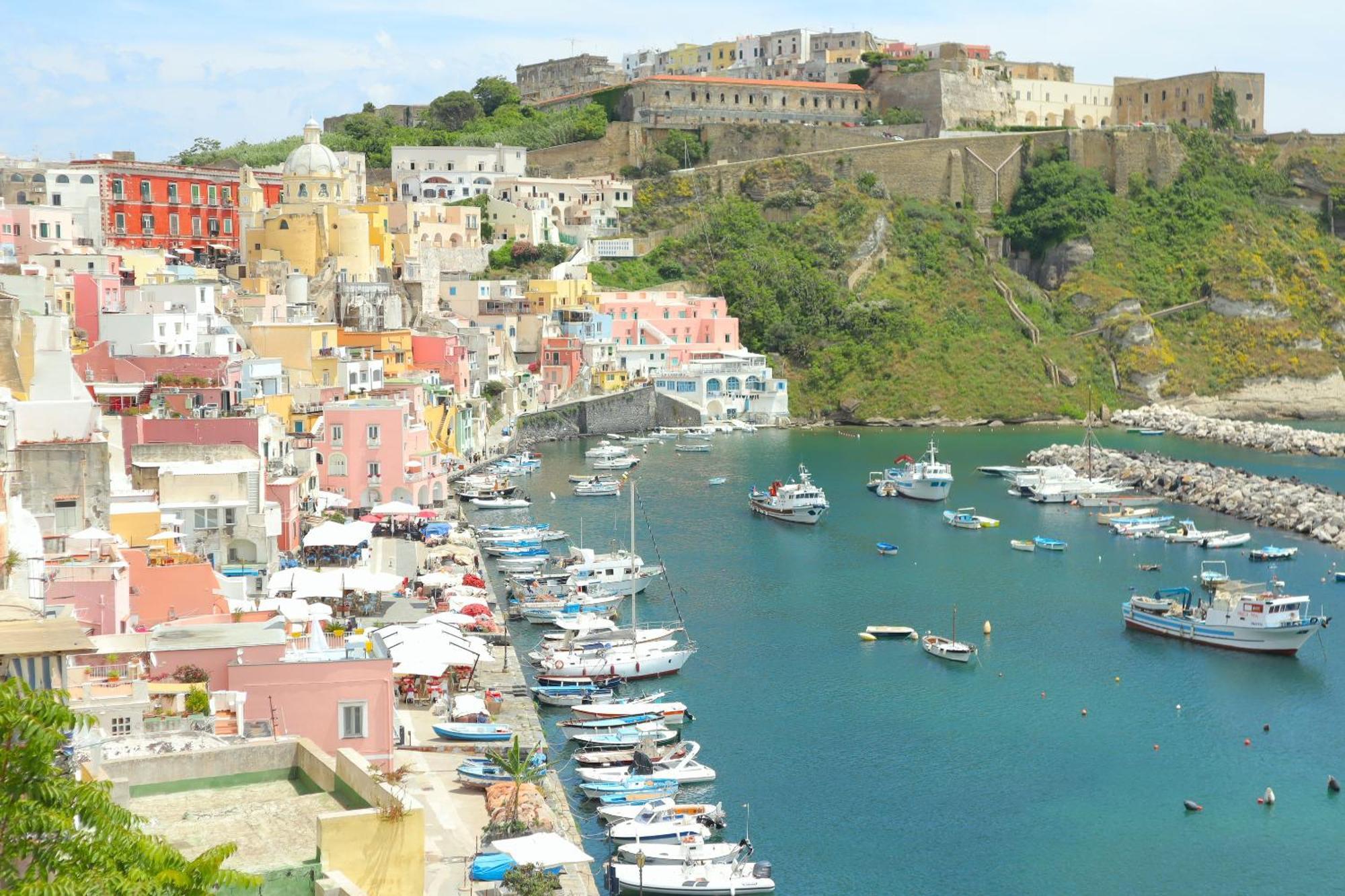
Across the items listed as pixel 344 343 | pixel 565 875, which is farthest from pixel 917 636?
pixel 344 343

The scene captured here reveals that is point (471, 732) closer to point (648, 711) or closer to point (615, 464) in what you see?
point (648, 711)

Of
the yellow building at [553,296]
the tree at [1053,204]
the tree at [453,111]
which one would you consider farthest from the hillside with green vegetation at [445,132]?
the tree at [1053,204]

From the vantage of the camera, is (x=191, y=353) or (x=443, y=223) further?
(x=443, y=223)

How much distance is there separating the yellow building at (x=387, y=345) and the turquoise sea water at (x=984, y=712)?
291 inches

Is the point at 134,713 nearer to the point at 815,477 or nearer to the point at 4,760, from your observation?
the point at 4,760

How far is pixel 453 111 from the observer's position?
80688 mm

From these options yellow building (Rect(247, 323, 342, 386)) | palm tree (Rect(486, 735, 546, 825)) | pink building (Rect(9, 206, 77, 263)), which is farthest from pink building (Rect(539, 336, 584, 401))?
palm tree (Rect(486, 735, 546, 825))

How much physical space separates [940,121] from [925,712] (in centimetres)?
5573

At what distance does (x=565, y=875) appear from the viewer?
1705 centimetres

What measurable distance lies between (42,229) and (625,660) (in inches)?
1076

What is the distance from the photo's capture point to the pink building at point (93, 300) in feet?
119

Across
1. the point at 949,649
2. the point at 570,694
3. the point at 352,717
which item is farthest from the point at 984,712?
the point at 352,717

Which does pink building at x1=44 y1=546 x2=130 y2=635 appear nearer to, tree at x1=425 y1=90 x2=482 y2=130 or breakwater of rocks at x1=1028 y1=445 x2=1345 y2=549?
breakwater of rocks at x1=1028 y1=445 x2=1345 y2=549

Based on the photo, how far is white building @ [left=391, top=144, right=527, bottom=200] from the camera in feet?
229
